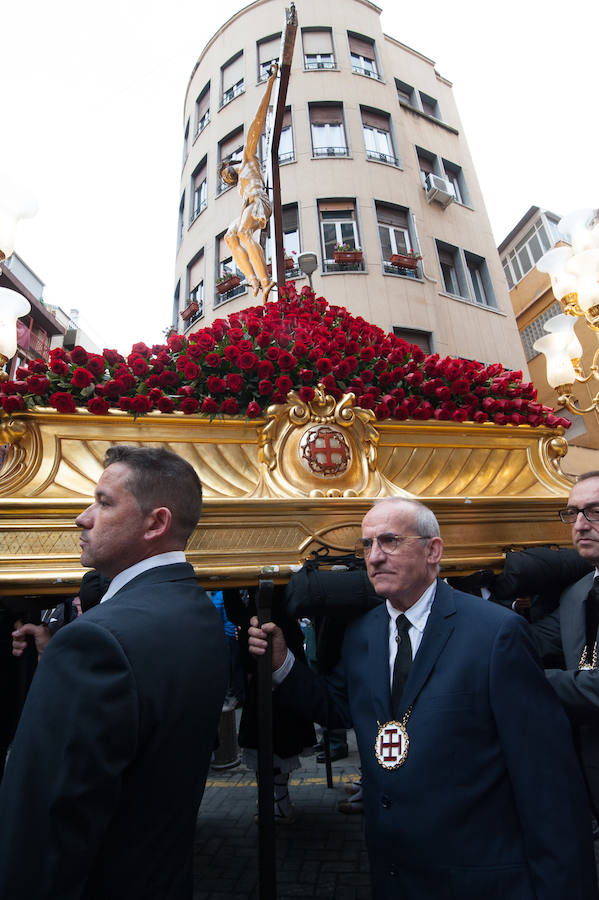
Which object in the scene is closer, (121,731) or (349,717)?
(121,731)

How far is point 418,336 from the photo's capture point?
1065 centimetres

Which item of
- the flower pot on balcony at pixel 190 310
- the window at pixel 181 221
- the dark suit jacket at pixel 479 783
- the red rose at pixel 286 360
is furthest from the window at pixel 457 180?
the dark suit jacket at pixel 479 783

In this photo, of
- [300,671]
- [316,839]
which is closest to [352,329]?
[300,671]

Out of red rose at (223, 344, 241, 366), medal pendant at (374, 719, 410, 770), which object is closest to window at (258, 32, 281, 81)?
red rose at (223, 344, 241, 366)

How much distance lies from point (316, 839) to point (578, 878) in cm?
202

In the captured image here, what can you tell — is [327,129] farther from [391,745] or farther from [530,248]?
[391,745]

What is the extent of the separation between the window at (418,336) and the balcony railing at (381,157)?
15.6ft

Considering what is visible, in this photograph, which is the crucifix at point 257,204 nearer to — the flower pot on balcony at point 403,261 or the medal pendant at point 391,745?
the medal pendant at point 391,745

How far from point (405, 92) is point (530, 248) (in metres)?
5.96

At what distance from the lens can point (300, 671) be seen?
5.40 feet

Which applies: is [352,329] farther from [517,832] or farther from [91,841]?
[91,841]

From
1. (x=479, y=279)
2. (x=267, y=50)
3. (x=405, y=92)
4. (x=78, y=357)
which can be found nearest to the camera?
(x=78, y=357)

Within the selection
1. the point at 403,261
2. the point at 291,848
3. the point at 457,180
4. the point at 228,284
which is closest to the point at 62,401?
the point at 291,848

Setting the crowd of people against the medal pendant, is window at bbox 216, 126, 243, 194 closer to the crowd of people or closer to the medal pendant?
the crowd of people
